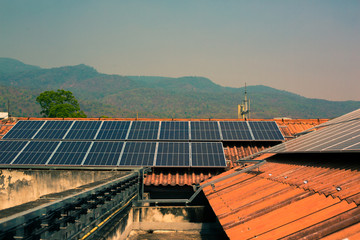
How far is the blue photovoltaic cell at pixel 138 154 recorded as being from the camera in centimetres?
2085

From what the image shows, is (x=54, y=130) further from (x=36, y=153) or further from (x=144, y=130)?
(x=144, y=130)

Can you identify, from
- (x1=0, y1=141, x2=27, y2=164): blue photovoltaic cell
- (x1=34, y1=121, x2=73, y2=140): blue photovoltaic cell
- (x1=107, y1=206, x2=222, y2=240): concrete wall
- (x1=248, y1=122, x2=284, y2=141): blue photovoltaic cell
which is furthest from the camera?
(x1=34, y1=121, x2=73, y2=140): blue photovoltaic cell

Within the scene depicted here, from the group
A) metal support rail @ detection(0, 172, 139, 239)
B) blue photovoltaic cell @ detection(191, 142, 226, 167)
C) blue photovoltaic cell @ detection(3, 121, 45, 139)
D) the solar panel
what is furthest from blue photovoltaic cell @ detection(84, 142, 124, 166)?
metal support rail @ detection(0, 172, 139, 239)

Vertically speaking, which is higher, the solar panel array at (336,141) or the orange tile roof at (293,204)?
the solar panel array at (336,141)

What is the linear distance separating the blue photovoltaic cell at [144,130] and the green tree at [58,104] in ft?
269

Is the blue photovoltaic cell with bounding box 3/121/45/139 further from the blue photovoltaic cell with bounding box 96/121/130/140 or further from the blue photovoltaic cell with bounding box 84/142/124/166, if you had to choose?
the blue photovoltaic cell with bounding box 84/142/124/166

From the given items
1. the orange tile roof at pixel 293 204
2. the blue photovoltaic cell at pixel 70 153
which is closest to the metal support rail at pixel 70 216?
the orange tile roof at pixel 293 204

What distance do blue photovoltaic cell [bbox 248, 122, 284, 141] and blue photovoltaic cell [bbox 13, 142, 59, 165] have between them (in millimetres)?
14560

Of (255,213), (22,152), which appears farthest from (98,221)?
(22,152)

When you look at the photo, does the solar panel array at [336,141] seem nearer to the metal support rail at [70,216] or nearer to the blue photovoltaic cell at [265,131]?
the metal support rail at [70,216]

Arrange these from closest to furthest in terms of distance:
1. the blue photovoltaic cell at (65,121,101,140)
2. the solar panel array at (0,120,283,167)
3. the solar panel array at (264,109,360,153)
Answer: the solar panel array at (264,109,360,153) < the solar panel array at (0,120,283,167) < the blue photovoltaic cell at (65,121,101,140)

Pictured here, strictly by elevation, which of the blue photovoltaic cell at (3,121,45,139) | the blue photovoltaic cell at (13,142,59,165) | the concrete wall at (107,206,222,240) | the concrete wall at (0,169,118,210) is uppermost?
the blue photovoltaic cell at (3,121,45,139)

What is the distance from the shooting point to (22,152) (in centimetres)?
2253

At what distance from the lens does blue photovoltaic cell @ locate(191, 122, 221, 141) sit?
24.2 meters
